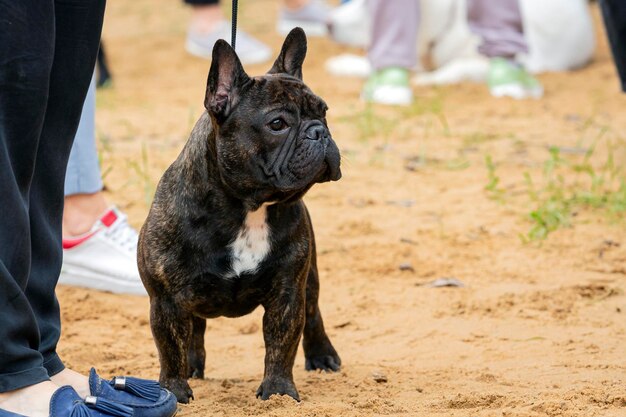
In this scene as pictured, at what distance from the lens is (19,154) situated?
102 inches

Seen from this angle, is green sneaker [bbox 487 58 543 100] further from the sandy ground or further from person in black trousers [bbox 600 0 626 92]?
person in black trousers [bbox 600 0 626 92]

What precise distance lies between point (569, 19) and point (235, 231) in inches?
263

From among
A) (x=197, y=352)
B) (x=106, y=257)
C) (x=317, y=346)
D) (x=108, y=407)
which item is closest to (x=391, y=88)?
(x=106, y=257)

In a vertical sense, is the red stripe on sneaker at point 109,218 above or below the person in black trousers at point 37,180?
below

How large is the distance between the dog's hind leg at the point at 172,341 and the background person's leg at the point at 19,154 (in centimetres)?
56

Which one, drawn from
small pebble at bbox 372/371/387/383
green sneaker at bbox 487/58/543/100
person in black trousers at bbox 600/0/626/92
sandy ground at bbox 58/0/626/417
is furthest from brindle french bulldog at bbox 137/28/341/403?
green sneaker at bbox 487/58/543/100

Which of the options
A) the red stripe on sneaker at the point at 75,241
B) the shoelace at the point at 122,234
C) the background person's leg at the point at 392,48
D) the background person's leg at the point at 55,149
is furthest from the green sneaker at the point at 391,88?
the background person's leg at the point at 55,149

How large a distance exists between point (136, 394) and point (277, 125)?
0.85 metres

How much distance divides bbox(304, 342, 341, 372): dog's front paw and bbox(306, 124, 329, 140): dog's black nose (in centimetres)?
97

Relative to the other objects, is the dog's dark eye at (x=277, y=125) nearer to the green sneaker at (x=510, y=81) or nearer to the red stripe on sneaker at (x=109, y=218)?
the red stripe on sneaker at (x=109, y=218)

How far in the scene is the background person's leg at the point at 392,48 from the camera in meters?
8.03

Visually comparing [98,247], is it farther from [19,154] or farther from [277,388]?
[19,154]

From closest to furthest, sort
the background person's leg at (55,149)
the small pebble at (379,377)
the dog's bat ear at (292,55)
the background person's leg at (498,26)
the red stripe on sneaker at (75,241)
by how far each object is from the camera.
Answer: the background person's leg at (55,149) < the dog's bat ear at (292,55) < the small pebble at (379,377) < the red stripe on sneaker at (75,241) < the background person's leg at (498,26)

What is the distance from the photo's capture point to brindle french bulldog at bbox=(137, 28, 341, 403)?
3.01 m
